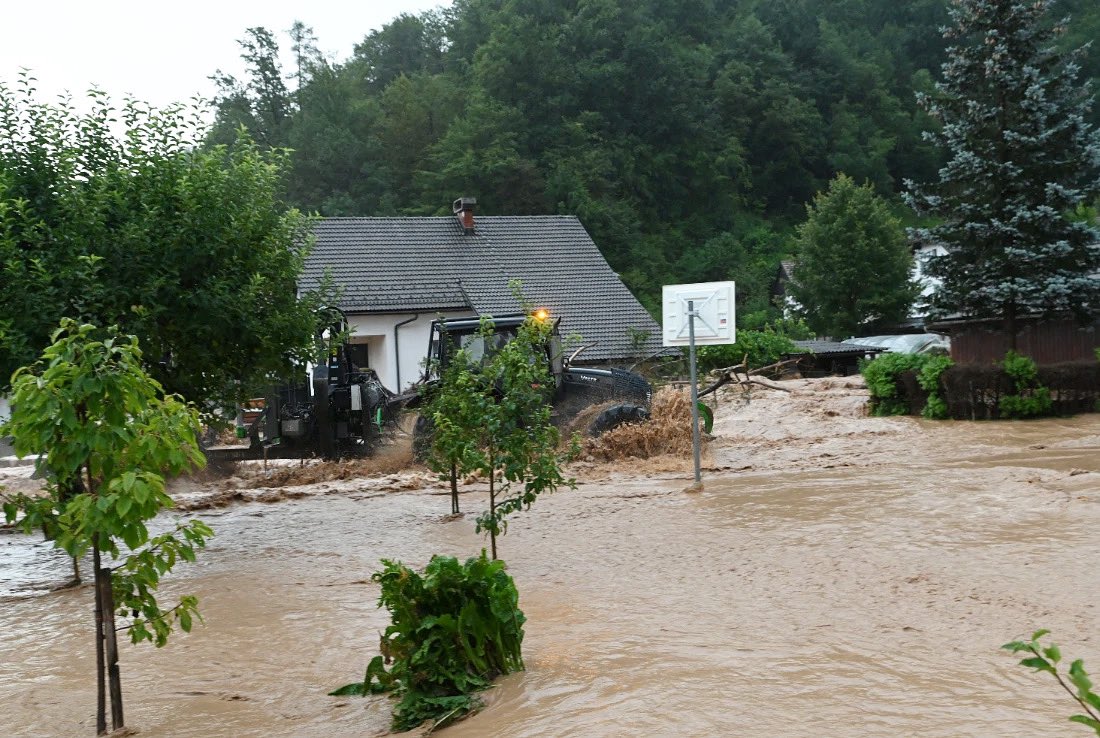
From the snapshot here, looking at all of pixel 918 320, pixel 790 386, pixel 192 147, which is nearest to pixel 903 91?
pixel 918 320

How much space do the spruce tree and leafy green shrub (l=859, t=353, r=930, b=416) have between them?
9.24 ft

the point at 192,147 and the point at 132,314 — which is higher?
the point at 192,147

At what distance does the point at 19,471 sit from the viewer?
2489 centimetres

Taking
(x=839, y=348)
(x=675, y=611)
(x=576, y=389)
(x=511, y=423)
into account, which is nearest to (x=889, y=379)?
(x=576, y=389)

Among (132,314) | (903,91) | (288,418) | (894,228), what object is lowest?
(288,418)

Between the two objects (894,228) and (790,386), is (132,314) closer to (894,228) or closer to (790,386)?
(790,386)

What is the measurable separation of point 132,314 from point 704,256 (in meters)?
53.9

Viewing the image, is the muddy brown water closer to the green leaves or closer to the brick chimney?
the green leaves

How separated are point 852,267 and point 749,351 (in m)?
14.0

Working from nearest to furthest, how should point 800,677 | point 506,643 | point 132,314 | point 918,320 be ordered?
point 800,677, point 506,643, point 132,314, point 918,320

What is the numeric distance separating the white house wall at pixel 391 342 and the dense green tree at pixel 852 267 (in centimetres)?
2422

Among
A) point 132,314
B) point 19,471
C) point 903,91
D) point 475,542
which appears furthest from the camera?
point 903,91

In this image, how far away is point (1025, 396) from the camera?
21750 mm

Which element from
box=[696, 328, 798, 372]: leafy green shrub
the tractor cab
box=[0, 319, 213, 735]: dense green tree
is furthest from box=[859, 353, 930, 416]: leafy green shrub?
box=[0, 319, 213, 735]: dense green tree
